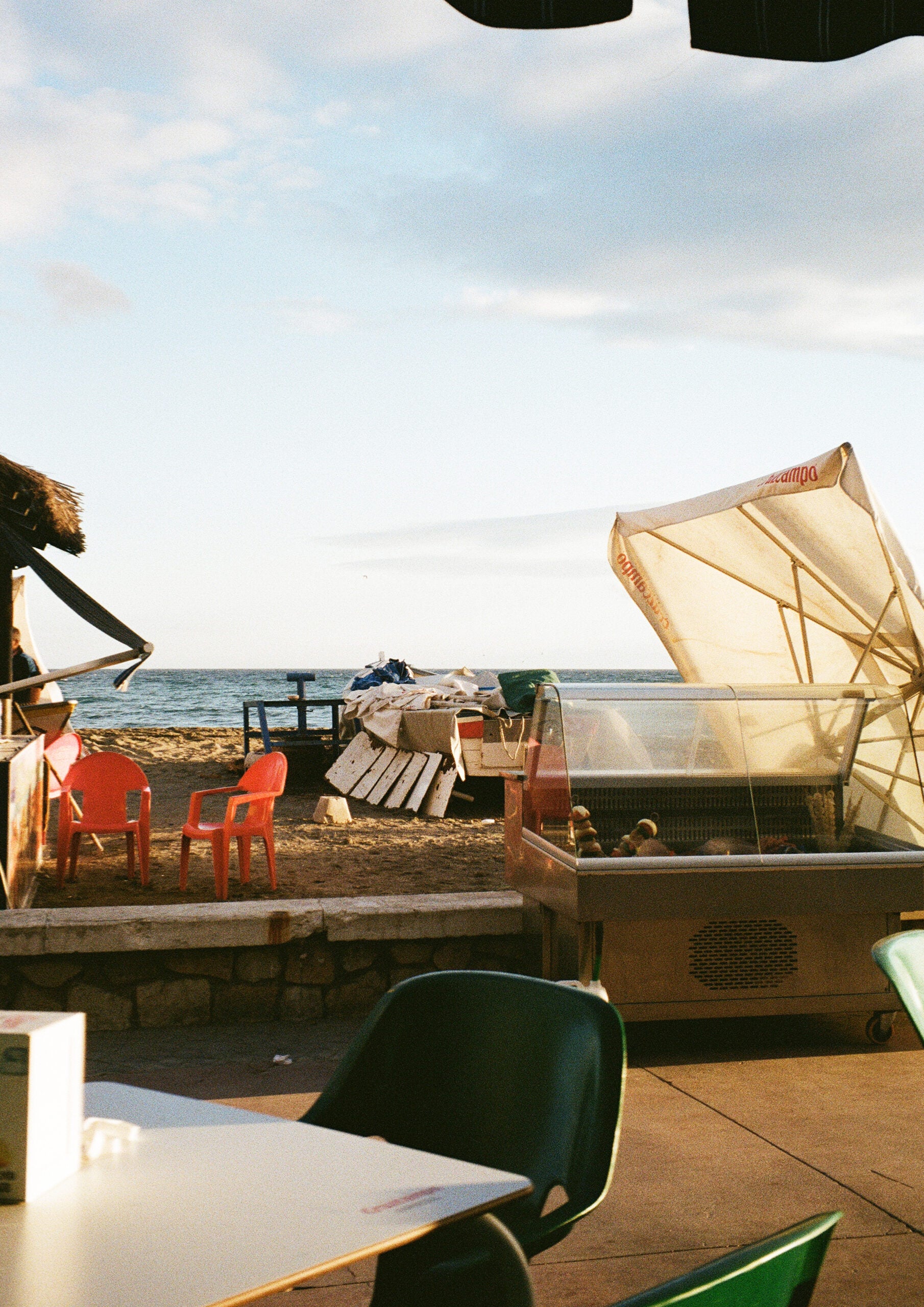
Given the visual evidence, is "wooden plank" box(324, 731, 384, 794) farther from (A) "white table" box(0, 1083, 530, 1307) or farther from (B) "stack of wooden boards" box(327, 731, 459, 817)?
(A) "white table" box(0, 1083, 530, 1307)

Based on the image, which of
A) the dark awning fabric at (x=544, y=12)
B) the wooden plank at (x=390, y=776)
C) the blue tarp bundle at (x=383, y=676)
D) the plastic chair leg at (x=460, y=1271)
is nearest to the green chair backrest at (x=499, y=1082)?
the plastic chair leg at (x=460, y=1271)

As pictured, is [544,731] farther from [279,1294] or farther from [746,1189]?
[279,1294]

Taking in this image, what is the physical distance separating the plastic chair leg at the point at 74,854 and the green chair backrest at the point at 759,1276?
6.88 metres

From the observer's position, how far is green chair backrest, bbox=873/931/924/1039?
105 inches

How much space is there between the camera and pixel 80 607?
7867 millimetres

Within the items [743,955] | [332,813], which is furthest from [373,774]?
[743,955]

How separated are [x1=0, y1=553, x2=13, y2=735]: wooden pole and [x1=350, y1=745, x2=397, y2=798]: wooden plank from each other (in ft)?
13.9

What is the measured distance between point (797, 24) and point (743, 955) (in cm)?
402

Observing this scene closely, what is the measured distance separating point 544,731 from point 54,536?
14.5 ft

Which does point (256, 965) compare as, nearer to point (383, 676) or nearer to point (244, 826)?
point (244, 826)

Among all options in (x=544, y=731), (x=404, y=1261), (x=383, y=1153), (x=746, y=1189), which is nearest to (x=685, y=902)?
(x=544, y=731)

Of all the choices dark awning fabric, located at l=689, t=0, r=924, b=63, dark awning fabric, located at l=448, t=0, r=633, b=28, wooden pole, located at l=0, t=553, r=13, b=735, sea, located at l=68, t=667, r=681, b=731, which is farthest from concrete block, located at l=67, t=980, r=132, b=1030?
sea, located at l=68, t=667, r=681, b=731

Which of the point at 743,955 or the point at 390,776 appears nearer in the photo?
the point at 743,955

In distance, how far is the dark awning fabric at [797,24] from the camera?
2383 mm
